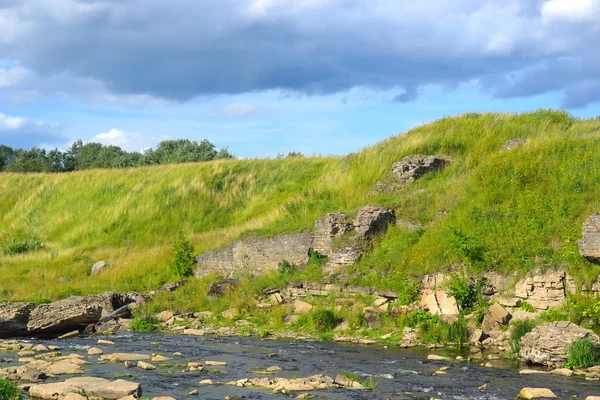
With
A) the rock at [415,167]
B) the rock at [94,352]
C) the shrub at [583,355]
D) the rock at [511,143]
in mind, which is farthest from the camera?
the rock at [415,167]

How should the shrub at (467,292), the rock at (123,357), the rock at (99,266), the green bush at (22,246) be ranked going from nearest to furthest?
the rock at (123,357) < the shrub at (467,292) < the rock at (99,266) < the green bush at (22,246)

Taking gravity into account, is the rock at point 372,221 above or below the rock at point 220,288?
A: above

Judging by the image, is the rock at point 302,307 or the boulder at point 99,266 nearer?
the rock at point 302,307

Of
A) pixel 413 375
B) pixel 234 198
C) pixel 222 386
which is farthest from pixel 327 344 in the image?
pixel 234 198

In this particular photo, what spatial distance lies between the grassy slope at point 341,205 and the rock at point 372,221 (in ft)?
1.49

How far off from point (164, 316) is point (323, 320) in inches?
240

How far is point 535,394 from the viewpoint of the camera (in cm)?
1270

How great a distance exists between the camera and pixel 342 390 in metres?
13.3

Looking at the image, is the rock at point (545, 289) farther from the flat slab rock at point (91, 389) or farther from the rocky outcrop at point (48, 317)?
the rocky outcrop at point (48, 317)

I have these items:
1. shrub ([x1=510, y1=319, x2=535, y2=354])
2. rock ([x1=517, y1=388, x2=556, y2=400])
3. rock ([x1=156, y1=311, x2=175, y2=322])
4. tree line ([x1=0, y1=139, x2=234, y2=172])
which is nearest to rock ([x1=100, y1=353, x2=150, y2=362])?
rock ([x1=156, y1=311, x2=175, y2=322])

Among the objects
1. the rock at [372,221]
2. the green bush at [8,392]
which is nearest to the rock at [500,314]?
the rock at [372,221]

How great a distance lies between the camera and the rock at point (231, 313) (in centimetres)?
2278

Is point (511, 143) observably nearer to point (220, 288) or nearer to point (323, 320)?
point (323, 320)

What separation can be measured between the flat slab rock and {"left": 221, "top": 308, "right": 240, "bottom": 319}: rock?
978 centimetres
